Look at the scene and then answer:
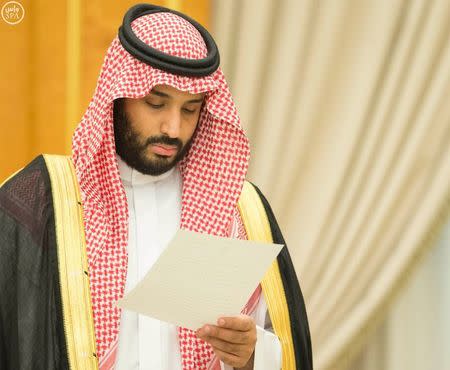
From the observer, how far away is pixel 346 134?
131 inches

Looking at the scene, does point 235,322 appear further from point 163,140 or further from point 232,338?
point 163,140

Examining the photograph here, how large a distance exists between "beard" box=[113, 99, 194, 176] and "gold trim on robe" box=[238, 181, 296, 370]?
0.24m

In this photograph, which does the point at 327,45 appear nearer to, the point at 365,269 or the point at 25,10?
the point at 365,269

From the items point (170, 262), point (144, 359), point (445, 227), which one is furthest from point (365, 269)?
point (170, 262)

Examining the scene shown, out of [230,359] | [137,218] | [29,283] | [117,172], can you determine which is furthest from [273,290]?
[29,283]

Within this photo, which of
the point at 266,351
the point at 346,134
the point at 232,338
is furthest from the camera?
the point at 346,134

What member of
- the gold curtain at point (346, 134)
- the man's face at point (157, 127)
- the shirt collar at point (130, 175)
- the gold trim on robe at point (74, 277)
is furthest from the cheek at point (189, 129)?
the gold curtain at point (346, 134)

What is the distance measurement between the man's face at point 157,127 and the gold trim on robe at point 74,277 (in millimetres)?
192

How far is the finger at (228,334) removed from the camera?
174cm

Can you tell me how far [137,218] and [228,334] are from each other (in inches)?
18.7

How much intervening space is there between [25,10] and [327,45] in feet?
3.93

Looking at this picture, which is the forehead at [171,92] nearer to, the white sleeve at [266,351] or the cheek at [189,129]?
the cheek at [189,129]

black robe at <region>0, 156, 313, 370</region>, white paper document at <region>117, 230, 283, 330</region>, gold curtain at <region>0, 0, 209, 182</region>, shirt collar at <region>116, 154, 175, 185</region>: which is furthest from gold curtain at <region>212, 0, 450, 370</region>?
white paper document at <region>117, 230, 283, 330</region>

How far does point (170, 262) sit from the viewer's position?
168cm
